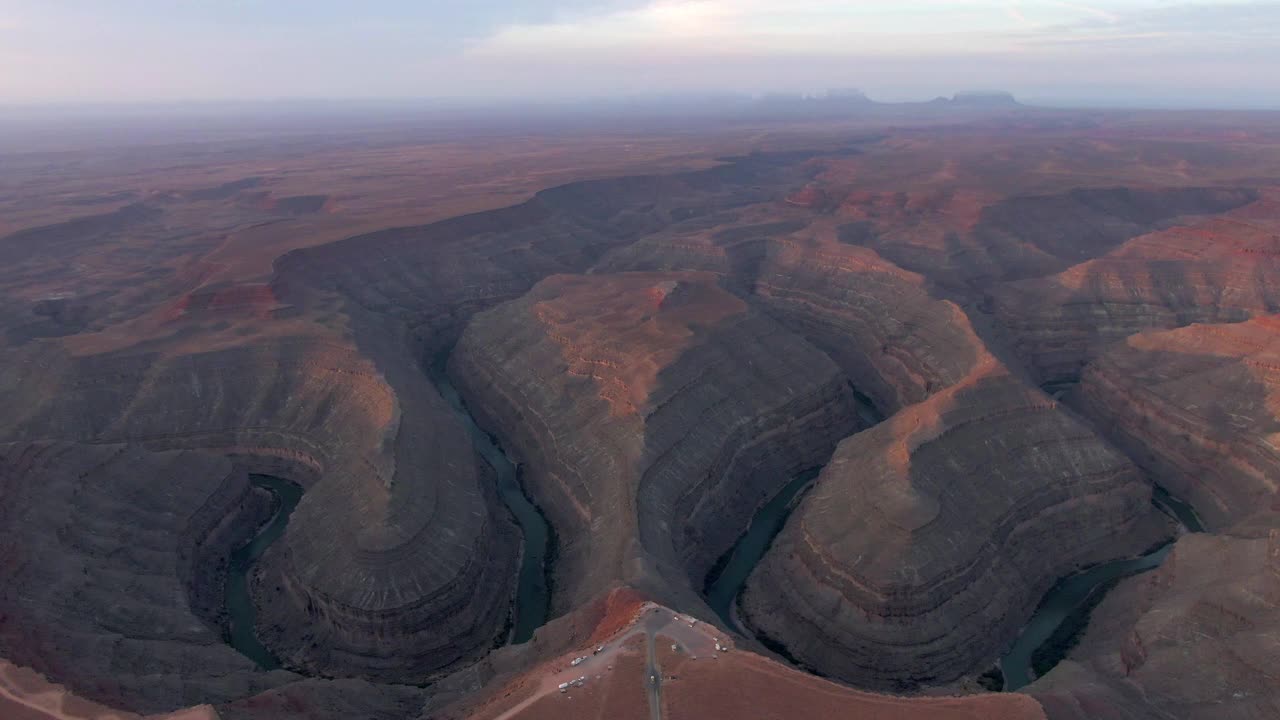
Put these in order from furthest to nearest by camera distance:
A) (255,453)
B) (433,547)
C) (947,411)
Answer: (255,453) < (947,411) < (433,547)

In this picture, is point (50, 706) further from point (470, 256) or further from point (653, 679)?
point (470, 256)

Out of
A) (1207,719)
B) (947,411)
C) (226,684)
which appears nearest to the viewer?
(1207,719)

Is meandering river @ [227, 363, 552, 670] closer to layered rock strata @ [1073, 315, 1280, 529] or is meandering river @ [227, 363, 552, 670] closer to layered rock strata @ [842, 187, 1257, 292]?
layered rock strata @ [1073, 315, 1280, 529]

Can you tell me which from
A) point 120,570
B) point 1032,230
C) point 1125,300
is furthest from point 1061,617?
point 1032,230

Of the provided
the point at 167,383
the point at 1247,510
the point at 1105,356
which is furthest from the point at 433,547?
the point at 1105,356

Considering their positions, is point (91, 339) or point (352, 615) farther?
point (91, 339)

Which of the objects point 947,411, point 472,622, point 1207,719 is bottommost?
point 472,622

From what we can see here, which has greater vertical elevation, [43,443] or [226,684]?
[43,443]

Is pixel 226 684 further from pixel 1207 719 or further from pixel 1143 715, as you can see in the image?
pixel 1207 719
